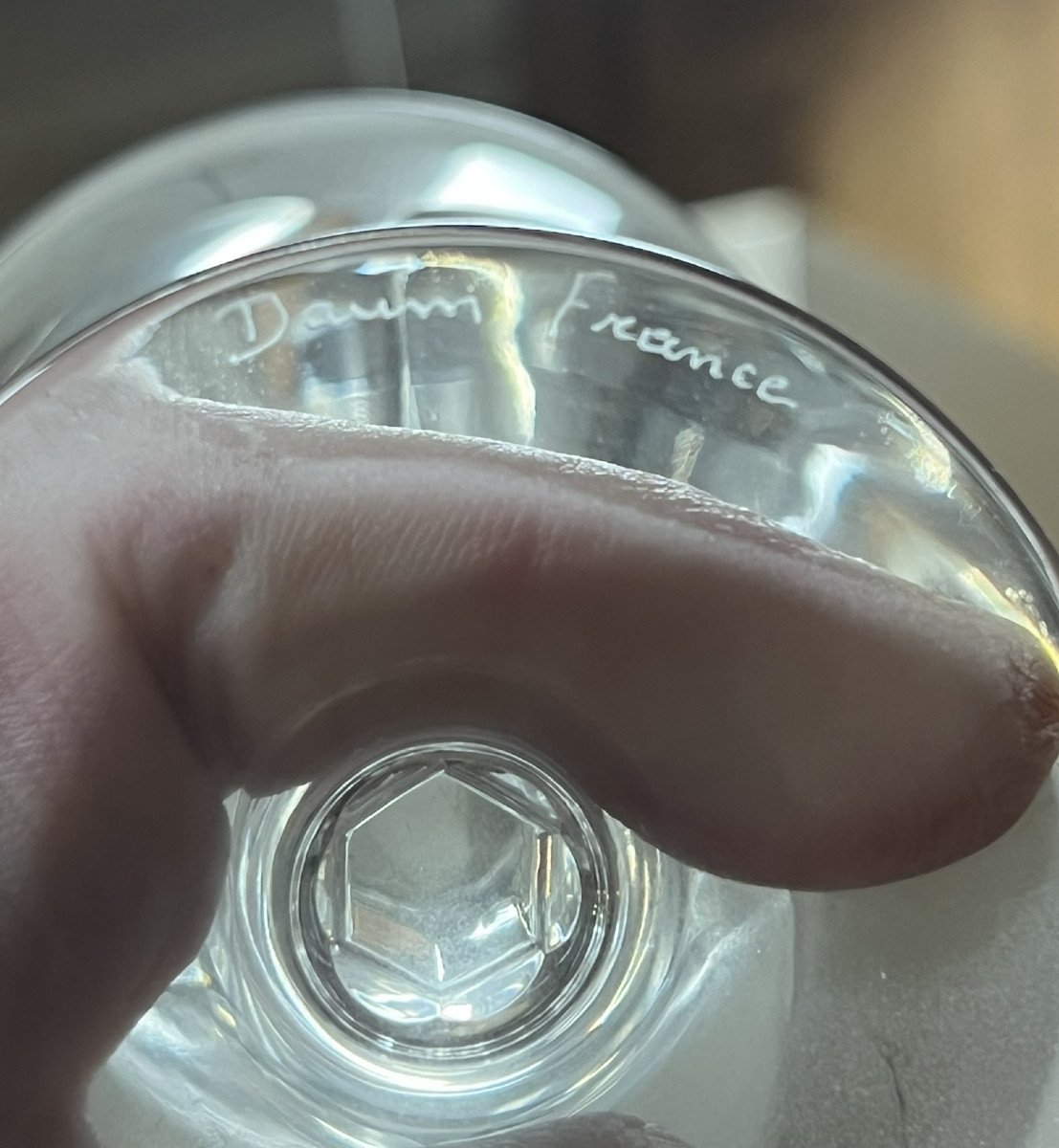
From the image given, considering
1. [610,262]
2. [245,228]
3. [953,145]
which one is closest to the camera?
[610,262]

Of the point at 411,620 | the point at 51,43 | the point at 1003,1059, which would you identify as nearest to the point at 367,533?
→ the point at 411,620

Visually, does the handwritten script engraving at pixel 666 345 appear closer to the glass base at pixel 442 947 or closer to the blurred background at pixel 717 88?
the glass base at pixel 442 947

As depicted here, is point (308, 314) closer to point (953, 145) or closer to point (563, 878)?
point (563, 878)

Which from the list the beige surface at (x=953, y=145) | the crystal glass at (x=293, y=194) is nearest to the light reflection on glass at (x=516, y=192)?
the crystal glass at (x=293, y=194)

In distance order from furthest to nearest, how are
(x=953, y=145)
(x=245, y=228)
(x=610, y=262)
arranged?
1. (x=953, y=145)
2. (x=245, y=228)
3. (x=610, y=262)

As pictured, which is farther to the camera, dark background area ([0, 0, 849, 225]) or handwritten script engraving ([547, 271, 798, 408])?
dark background area ([0, 0, 849, 225])
